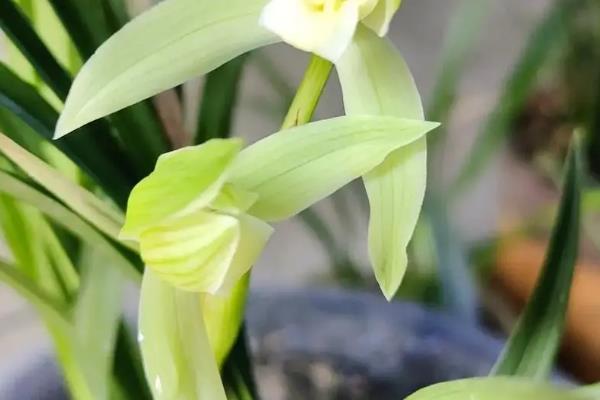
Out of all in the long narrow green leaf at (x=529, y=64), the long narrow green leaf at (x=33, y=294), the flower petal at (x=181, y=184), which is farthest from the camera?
the long narrow green leaf at (x=529, y=64)

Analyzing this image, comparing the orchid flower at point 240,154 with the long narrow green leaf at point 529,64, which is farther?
the long narrow green leaf at point 529,64

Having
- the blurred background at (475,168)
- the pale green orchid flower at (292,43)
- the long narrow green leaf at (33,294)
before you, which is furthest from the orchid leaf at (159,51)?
the blurred background at (475,168)

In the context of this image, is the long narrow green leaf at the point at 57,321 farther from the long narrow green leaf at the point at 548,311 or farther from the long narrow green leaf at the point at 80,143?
the long narrow green leaf at the point at 548,311

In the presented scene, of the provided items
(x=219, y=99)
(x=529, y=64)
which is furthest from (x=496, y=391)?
(x=529, y=64)

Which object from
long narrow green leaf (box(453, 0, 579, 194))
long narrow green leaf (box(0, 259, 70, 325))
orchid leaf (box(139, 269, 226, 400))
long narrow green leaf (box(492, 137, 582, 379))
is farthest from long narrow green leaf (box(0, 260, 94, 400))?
long narrow green leaf (box(453, 0, 579, 194))

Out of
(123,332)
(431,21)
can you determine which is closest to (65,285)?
(123,332)

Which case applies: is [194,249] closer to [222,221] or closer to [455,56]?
[222,221]

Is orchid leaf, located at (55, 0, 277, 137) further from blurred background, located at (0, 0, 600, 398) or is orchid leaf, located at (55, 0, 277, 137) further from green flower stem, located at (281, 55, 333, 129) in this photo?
blurred background, located at (0, 0, 600, 398)
